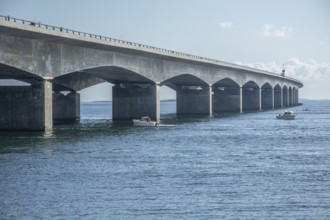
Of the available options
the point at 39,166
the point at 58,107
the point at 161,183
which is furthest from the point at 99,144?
the point at 58,107

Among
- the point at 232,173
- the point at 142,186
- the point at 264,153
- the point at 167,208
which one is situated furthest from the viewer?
the point at 264,153

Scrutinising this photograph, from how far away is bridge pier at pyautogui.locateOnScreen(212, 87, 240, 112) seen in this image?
517ft

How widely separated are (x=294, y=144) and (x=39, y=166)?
98.2 feet

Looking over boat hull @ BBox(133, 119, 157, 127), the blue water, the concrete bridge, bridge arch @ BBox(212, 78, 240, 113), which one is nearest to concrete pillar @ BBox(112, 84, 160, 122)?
the concrete bridge

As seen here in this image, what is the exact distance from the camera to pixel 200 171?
40781mm

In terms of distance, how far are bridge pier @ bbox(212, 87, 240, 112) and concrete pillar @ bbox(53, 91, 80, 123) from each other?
54507 millimetres

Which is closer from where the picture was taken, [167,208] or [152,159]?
[167,208]

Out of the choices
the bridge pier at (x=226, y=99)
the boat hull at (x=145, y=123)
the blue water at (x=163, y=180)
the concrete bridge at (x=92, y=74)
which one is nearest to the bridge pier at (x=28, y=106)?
the concrete bridge at (x=92, y=74)

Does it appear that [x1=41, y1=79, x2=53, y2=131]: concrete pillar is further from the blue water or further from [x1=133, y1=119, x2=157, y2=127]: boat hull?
[x1=133, y1=119, x2=157, y2=127]: boat hull

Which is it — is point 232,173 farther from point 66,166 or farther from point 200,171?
point 66,166

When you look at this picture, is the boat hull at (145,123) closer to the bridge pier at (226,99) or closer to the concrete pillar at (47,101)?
the concrete pillar at (47,101)

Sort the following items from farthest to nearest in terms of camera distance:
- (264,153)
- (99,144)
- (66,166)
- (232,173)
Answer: (99,144), (264,153), (66,166), (232,173)

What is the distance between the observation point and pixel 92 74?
106438 mm

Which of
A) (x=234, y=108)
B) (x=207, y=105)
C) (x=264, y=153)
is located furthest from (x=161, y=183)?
(x=234, y=108)
